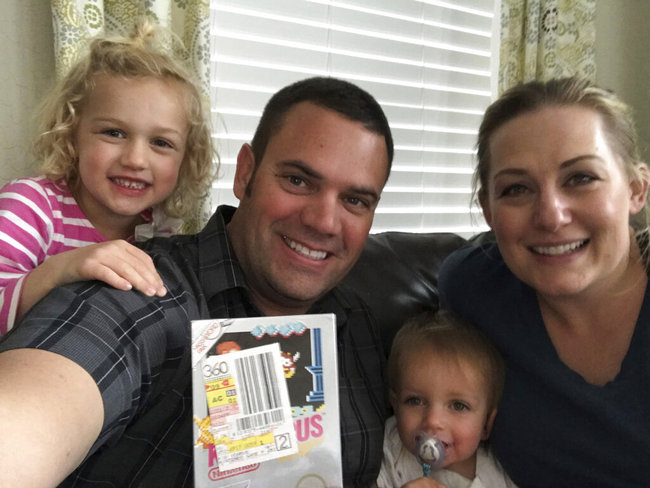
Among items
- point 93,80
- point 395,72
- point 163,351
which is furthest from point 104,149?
point 395,72

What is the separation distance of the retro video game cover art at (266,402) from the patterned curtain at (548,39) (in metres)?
1.78

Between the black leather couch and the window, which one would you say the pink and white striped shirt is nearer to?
the window

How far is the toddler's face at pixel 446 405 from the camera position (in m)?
1.17

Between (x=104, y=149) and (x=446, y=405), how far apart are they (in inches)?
40.1

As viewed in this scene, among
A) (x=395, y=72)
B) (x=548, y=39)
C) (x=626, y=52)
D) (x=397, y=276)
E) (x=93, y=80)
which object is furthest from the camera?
(x=626, y=52)

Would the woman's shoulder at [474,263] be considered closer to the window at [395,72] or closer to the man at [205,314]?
the man at [205,314]

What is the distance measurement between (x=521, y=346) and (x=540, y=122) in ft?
1.61

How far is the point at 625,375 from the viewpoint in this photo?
1063 mm

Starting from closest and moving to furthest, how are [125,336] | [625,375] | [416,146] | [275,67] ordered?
[125,336] < [625,375] < [275,67] < [416,146]

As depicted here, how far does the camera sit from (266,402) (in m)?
0.77

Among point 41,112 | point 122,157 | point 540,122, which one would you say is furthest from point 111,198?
point 540,122

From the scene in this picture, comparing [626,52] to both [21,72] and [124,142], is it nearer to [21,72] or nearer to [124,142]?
[124,142]

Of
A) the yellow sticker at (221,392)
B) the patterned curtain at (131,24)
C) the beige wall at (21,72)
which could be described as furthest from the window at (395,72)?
the yellow sticker at (221,392)

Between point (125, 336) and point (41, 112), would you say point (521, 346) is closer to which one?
point (125, 336)
